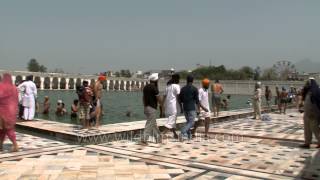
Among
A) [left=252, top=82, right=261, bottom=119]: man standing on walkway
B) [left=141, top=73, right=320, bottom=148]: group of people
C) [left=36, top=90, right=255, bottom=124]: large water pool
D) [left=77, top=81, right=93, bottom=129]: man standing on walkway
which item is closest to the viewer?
[left=141, top=73, right=320, bottom=148]: group of people

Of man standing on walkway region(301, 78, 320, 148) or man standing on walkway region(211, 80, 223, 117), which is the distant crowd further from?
man standing on walkway region(211, 80, 223, 117)

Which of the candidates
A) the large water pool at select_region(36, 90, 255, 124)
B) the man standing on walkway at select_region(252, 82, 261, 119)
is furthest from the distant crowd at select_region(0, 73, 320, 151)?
the large water pool at select_region(36, 90, 255, 124)

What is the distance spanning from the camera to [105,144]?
9797mm

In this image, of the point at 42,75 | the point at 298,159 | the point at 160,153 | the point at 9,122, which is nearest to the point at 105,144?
the point at 160,153

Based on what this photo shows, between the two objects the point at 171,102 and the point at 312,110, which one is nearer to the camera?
the point at 312,110

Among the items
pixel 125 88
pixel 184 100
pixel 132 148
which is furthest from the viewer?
pixel 125 88

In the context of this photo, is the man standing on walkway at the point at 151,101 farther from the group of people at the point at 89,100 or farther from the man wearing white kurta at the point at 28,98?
the man wearing white kurta at the point at 28,98

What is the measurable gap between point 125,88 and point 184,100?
132 metres

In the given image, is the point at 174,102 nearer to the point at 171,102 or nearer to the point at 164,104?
the point at 171,102

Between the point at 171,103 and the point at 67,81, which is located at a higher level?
the point at 67,81

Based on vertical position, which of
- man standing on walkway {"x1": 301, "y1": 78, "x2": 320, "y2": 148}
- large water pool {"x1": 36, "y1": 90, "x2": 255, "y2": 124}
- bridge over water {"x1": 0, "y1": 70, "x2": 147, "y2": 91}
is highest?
bridge over water {"x1": 0, "y1": 70, "x2": 147, "y2": 91}

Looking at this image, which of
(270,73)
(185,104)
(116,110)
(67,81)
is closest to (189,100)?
(185,104)

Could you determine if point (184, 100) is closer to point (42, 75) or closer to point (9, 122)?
point (9, 122)

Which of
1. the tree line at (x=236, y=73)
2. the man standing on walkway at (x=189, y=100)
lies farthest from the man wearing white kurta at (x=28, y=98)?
the tree line at (x=236, y=73)
